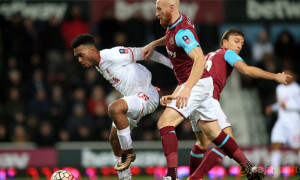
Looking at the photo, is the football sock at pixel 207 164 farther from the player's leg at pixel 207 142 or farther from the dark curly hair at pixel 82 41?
the dark curly hair at pixel 82 41

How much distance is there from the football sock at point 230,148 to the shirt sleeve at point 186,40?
1193 millimetres

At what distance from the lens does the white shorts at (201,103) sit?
281 inches

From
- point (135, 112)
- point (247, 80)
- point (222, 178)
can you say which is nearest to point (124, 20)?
point (247, 80)

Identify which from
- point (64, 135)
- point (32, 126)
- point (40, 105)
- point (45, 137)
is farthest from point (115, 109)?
point (40, 105)

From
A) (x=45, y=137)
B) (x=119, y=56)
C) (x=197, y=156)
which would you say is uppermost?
(x=119, y=56)

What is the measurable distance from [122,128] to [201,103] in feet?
3.18

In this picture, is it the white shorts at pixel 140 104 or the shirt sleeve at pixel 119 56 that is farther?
the shirt sleeve at pixel 119 56

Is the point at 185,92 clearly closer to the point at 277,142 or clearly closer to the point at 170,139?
the point at 170,139

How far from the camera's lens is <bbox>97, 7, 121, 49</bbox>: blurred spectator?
1440 cm

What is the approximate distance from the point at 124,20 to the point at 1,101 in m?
3.56

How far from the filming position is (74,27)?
14.8 meters

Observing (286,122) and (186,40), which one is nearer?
(186,40)

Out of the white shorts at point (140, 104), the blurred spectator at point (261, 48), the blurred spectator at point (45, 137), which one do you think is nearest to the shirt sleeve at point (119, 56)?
the white shorts at point (140, 104)

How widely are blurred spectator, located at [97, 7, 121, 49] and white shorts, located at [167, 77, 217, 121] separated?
7.13m
